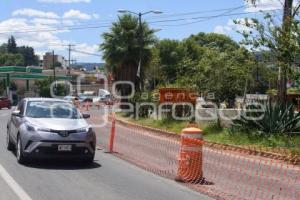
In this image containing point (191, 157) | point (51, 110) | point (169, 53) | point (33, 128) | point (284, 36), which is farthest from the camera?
point (169, 53)

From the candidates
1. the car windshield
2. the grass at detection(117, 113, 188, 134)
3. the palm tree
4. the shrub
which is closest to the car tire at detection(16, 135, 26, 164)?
the car windshield

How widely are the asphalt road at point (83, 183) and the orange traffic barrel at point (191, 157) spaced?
340 millimetres

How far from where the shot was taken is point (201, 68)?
979 inches

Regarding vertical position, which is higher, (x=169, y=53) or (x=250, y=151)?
(x=169, y=53)

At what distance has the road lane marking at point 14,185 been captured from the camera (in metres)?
8.88

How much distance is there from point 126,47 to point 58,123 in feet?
97.9

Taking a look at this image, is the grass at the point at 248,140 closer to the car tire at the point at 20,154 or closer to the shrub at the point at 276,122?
the shrub at the point at 276,122

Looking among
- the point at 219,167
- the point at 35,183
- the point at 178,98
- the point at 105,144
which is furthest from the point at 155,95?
the point at 35,183

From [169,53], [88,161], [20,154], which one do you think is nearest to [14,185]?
[20,154]

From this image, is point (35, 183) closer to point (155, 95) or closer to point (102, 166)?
point (102, 166)

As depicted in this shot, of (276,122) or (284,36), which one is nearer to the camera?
(284,36)

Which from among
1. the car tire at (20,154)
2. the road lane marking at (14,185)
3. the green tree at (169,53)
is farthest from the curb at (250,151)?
the green tree at (169,53)

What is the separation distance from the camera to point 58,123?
1252 centimetres

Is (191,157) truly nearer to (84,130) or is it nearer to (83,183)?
(83,183)
